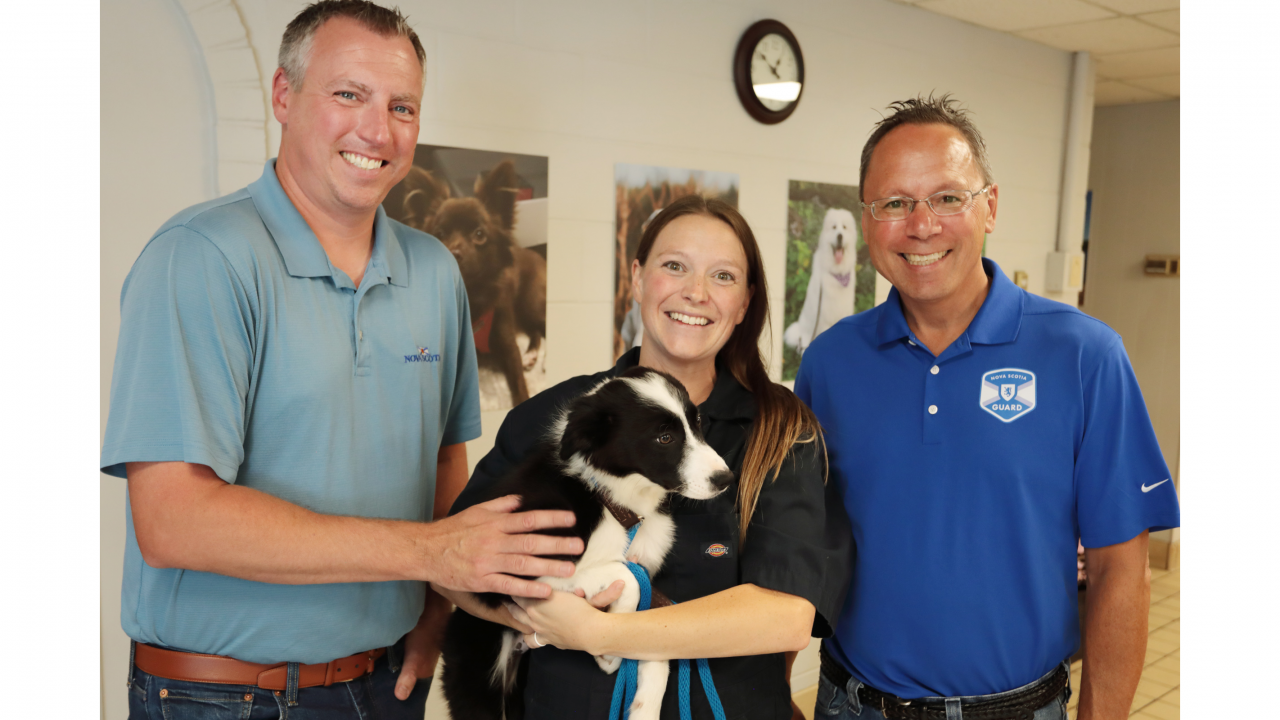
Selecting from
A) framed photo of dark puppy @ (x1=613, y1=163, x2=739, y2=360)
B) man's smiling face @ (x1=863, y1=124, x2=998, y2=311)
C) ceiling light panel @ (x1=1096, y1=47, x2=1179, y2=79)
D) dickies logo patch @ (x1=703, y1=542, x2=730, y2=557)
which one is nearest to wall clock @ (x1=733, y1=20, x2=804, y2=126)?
framed photo of dark puppy @ (x1=613, y1=163, x2=739, y2=360)

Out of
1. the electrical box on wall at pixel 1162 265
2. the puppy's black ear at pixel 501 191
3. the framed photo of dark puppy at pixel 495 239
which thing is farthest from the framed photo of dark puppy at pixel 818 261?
the electrical box on wall at pixel 1162 265

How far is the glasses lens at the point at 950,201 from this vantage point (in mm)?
1797

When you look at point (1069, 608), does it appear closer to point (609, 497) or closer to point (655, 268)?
point (609, 497)

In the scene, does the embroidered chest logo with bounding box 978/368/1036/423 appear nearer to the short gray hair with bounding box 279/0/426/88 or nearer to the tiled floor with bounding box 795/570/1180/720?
the short gray hair with bounding box 279/0/426/88

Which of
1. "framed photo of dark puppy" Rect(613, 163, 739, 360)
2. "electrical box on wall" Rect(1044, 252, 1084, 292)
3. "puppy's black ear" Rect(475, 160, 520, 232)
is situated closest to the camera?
"puppy's black ear" Rect(475, 160, 520, 232)

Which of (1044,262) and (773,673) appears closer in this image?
(773,673)

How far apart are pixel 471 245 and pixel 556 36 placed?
0.92 m

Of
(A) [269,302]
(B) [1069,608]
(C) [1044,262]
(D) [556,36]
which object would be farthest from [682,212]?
(C) [1044,262]

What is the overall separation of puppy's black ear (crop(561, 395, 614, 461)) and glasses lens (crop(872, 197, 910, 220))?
2.65 ft

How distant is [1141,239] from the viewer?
23.0 feet

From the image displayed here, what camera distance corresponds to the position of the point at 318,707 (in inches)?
61.3

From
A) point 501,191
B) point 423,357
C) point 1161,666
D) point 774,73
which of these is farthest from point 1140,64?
point 423,357

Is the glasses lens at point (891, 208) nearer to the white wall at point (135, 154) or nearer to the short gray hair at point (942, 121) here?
the short gray hair at point (942, 121)

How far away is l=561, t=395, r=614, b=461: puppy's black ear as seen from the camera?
5.16ft
